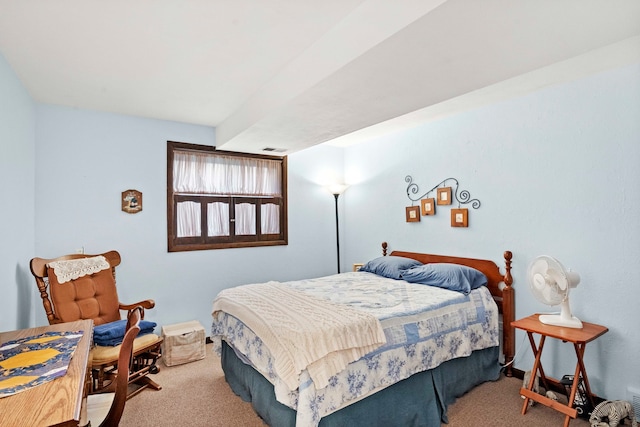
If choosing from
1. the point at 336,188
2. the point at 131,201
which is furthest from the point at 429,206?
the point at 131,201

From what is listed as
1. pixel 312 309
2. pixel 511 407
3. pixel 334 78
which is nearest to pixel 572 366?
pixel 511 407

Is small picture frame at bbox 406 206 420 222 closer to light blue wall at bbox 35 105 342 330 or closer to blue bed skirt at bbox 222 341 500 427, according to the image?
blue bed skirt at bbox 222 341 500 427

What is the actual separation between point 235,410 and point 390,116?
267 cm

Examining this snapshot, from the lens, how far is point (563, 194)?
9.24ft

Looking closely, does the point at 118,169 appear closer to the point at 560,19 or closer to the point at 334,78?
the point at 334,78

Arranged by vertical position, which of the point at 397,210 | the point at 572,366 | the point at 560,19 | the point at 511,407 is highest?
the point at 560,19

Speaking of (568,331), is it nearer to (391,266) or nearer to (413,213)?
(391,266)

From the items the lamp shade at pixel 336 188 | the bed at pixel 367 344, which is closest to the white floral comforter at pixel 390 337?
the bed at pixel 367 344

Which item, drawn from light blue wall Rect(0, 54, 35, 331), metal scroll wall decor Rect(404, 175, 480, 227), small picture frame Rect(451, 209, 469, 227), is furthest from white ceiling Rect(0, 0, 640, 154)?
small picture frame Rect(451, 209, 469, 227)

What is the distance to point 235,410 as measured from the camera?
261 cm

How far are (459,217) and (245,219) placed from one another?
2602mm

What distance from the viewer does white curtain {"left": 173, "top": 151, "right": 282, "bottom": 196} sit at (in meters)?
4.05

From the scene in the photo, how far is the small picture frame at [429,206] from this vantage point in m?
3.86

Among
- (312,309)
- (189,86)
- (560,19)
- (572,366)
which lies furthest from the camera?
(189,86)
